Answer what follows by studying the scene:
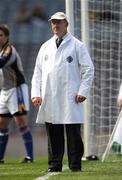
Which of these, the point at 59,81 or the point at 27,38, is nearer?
the point at 59,81

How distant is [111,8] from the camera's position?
13.0m

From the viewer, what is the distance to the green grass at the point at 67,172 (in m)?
8.09

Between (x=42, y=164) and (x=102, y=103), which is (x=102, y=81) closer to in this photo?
(x=102, y=103)

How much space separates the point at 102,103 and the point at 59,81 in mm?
4453

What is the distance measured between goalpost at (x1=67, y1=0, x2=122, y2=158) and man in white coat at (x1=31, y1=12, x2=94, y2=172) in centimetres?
326

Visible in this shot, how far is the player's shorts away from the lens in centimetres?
1132

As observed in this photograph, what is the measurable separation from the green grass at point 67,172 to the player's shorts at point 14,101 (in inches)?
34.9

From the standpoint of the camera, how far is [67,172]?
873 centimetres

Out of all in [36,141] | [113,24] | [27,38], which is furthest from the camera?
[27,38]

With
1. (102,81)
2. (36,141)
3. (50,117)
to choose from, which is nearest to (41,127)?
(36,141)

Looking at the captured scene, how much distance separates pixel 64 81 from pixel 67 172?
0.98 m

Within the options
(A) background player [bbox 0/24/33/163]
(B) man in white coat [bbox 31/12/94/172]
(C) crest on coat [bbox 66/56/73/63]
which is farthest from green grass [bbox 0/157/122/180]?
(C) crest on coat [bbox 66/56/73/63]

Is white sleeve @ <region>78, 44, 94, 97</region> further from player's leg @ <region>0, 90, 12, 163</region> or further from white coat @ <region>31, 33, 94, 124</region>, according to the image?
player's leg @ <region>0, 90, 12, 163</region>

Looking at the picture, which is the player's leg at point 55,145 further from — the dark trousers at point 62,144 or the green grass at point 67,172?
the green grass at point 67,172
